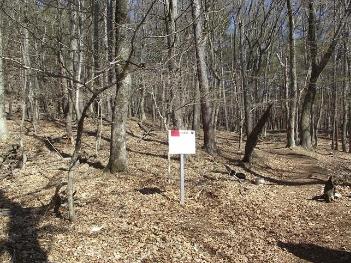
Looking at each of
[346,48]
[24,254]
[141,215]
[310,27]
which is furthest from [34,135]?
[346,48]

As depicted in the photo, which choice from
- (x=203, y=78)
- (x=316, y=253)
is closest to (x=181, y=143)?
(x=316, y=253)

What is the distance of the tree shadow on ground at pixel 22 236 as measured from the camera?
265 inches

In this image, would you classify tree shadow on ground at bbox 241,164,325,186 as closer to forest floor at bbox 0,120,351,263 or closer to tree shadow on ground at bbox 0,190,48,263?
forest floor at bbox 0,120,351,263

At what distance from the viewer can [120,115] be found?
1116 centimetres

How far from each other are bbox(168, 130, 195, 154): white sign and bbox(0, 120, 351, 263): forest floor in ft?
4.01

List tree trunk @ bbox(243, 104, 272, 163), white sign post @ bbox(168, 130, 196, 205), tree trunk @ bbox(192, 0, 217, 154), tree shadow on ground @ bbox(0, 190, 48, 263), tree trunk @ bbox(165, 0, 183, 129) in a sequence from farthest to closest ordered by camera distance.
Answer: tree trunk @ bbox(192, 0, 217, 154) → tree trunk @ bbox(243, 104, 272, 163) → tree trunk @ bbox(165, 0, 183, 129) → white sign post @ bbox(168, 130, 196, 205) → tree shadow on ground @ bbox(0, 190, 48, 263)

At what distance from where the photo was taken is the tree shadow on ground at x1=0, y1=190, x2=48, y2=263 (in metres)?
6.72

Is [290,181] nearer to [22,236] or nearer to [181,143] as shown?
[181,143]

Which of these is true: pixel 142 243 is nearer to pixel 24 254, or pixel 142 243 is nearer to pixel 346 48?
pixel 24 254

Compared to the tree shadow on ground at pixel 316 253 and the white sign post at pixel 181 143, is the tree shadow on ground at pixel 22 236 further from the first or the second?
the tree shadow on ground at pixel 316 253

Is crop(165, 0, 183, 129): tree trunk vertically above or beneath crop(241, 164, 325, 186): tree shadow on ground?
above

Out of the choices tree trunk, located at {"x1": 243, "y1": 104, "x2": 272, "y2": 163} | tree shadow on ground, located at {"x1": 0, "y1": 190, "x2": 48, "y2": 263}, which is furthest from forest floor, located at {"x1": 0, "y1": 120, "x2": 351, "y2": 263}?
tree trunk, located at {"x1": 243, "y1": 104, "x2": 272, "y2": 163}

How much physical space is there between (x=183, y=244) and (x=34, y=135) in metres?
12.4

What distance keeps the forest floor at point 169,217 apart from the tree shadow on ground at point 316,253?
0.02 m
